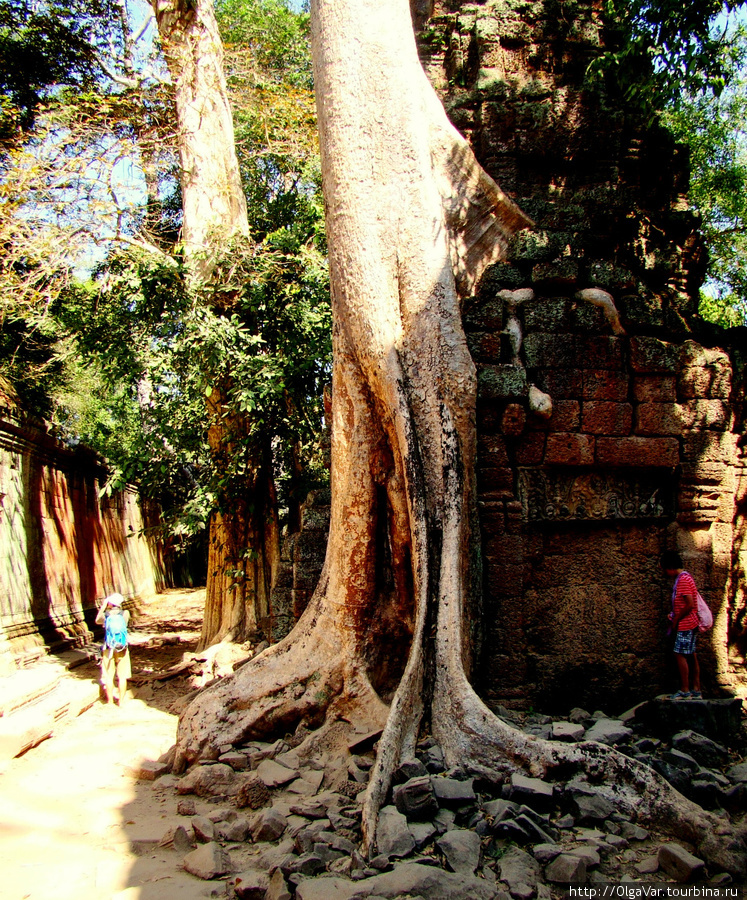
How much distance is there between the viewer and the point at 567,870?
83.1 inches

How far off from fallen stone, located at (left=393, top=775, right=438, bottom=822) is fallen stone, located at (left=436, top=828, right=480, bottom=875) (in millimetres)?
129

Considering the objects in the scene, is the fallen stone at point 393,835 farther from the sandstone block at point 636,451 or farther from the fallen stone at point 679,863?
the sandstone block at point 636,451

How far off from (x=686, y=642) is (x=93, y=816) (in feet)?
9.56

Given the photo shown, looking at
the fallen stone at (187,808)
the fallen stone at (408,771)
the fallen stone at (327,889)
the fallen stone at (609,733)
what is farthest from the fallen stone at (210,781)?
the fallen stone at (609,733)

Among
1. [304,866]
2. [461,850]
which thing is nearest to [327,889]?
[304,866]

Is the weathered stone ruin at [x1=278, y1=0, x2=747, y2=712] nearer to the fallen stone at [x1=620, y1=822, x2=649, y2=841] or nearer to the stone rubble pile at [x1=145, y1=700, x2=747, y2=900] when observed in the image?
the stone rubble pile at [x1=145, y1=700, x2=747, y2=900]

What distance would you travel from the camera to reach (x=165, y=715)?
5156 millimetres

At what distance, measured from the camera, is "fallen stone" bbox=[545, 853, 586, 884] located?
6.89 feet

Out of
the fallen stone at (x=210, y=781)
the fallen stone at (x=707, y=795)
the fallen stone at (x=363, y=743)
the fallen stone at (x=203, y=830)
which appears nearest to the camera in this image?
the fallen stone at (x=707, y=795)

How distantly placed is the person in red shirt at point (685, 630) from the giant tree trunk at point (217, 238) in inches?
127

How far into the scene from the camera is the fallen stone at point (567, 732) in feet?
9.76

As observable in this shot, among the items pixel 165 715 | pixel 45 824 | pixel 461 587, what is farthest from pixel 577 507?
pixel 165 715

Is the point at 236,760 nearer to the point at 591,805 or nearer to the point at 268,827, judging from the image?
the point at 268,827

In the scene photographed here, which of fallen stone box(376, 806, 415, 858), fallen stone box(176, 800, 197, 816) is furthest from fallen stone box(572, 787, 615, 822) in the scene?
fallen stone box(176, 800, 197, 816)
